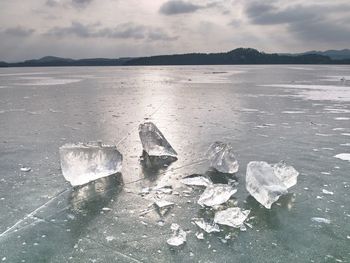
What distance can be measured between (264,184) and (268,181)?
12cm

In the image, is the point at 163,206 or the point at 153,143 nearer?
the point at 163,206

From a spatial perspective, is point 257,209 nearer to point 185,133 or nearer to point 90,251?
point 90,251

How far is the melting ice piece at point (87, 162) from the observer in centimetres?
380

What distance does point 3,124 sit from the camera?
7363 millimetres

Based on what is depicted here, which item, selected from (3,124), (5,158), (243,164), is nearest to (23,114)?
(3,124)

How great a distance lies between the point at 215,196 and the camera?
10.6ft

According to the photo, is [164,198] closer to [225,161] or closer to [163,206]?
[163,206]

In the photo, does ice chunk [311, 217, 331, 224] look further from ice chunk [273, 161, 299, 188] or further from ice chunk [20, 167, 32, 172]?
ice chunk [20, 167, 32, 172]

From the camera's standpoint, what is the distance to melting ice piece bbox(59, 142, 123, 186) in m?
3.80

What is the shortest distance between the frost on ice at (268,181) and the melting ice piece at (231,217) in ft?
1.29

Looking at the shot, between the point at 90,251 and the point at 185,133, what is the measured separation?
13.2 feet

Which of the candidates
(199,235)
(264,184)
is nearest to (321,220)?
(264,184)

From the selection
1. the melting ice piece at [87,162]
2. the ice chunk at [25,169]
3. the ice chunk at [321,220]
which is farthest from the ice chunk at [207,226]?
the ice chunk at [25,169]

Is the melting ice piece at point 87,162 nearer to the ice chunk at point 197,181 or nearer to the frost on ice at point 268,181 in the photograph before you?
the ice chunk at point 197,181
